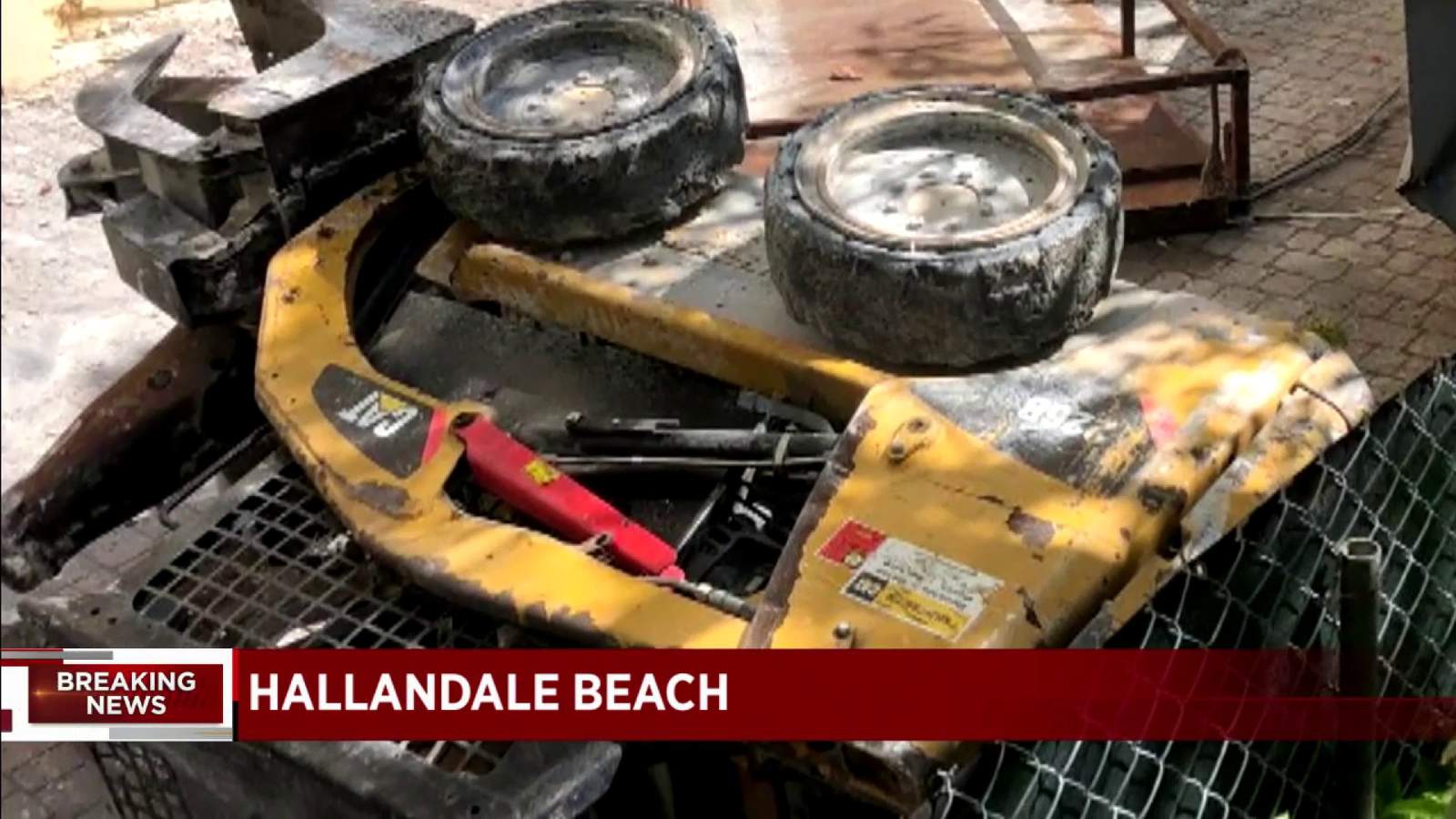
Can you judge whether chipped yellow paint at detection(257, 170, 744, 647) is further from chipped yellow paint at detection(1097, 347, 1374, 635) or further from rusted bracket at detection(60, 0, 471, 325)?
chipped yellow paint at detection(1097, 347, 1374, 635)

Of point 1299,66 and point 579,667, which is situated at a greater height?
point 579,667

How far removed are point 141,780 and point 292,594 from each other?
1.60 feet

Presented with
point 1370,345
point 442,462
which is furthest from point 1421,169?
point 442,462

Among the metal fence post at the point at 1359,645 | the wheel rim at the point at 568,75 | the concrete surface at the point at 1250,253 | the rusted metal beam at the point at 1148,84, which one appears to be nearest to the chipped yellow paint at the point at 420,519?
the wheel rim at the point at 568,75

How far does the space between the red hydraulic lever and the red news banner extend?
24 cm

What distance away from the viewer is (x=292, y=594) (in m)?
3.17

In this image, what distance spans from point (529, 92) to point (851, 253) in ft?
3.59

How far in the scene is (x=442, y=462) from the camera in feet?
10.5

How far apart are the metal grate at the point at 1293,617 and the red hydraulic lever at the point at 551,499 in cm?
70

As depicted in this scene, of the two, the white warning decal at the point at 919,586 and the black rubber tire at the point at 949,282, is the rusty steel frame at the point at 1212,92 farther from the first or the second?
the white warning decal at the point at 919,586

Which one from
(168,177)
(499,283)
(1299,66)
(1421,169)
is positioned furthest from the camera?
(1299,66)

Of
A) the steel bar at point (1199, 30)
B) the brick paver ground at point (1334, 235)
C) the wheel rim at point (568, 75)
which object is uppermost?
the wheel rim at point (568, 75)

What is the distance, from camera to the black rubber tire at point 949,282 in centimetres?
304

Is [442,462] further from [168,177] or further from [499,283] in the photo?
[168,177]
